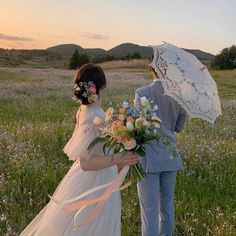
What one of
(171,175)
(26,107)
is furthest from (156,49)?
(26,107)

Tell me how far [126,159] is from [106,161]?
209 mm

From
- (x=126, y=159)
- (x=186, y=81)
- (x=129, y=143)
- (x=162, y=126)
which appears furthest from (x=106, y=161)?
(x=186, y=81)

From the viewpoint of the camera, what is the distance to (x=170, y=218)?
649cm

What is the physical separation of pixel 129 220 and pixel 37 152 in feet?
11.5

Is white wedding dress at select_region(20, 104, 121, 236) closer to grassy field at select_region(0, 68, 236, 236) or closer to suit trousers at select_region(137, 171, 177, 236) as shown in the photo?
suit trousers at select_region(137, 171, 177, 236)

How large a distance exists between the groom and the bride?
0.38 m

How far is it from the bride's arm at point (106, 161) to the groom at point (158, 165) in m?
0.71

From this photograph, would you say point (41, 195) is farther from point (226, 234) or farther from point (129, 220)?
point (226, 234)

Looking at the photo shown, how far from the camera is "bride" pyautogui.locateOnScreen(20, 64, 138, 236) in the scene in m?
5.30

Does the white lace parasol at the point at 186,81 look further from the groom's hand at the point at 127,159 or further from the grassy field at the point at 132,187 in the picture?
the grassy field at the point at 132,187

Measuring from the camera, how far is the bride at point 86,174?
17.4 ft

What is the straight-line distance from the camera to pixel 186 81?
6105mm

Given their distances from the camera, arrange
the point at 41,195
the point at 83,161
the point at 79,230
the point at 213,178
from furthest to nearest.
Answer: the point at 213,178
the point at 41,195
the point at 79,230
the point at 83,161

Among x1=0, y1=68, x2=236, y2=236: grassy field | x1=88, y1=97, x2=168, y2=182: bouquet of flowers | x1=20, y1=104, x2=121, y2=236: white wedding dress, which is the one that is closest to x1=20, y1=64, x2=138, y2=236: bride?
x1=20, y1=104, x2=121, y2=236: white wedding dress
